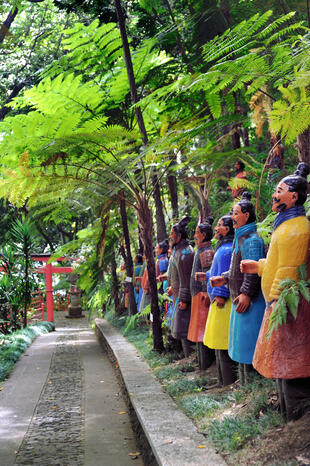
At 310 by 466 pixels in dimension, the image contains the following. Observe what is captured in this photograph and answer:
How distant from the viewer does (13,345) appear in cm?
1086

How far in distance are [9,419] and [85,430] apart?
3.45 ft

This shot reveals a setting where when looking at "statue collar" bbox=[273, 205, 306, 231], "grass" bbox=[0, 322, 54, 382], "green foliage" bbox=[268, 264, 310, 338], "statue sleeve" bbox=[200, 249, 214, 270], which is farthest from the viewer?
"grass" bbox=[0, 322, 54, 382]

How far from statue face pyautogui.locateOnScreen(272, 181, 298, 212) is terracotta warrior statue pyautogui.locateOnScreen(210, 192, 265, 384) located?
0.70 m

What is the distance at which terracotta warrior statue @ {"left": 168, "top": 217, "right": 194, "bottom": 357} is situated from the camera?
6.35 metres

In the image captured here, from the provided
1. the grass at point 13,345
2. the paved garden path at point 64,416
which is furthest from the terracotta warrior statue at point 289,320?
the grass at point 13,345

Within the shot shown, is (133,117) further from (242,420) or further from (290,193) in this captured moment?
(242,420)

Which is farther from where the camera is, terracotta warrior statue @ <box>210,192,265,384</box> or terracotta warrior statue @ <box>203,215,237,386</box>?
terracotta warrior statue @ <box>203,215,237,386</box>

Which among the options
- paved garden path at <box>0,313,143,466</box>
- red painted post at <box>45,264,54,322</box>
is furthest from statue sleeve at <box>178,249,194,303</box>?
red painted post at <box>45,264,54,322</box>

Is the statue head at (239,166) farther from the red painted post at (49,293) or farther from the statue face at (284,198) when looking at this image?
the red painted post at (49,293)

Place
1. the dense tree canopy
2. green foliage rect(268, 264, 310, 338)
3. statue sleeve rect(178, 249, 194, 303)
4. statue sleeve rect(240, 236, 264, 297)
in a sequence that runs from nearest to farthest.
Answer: green foliage rect(268, 264, 310, 338) → statue sleeve rect(240, 236, 264, 297) → the dense tree canopy → statue sleeve rect(178, 249, 194, 303)

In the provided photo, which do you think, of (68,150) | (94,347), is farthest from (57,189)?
(94,347)

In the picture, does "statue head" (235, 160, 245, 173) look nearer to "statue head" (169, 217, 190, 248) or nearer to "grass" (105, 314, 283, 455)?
"statue head" (169, 217, 190, 248)

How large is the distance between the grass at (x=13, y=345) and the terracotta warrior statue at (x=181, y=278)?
3.34 meters

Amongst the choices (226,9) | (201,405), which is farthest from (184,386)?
(226,9)
